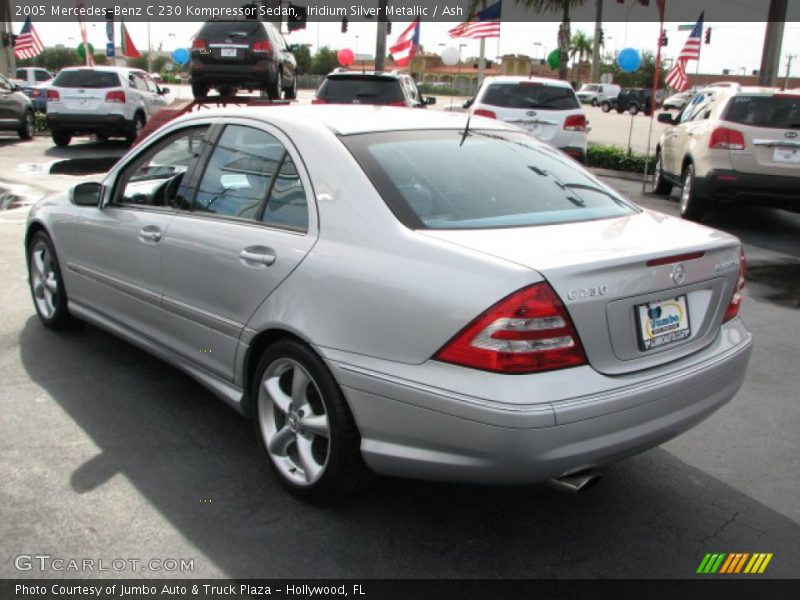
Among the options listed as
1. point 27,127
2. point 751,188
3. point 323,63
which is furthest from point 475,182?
point 323,63

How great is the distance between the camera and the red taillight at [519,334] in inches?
103

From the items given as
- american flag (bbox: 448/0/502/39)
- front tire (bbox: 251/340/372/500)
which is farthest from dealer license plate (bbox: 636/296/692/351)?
american flag (bbox: 448/0/502/39)

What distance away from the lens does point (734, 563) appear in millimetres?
2980

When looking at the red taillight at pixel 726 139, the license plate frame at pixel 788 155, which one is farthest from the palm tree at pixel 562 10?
the license plate frame at pixel 788 155

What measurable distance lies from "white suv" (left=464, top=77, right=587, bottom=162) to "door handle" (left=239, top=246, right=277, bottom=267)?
9.61 metres

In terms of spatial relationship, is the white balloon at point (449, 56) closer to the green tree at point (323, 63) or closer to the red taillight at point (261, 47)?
the red taillight at point (261, 47)

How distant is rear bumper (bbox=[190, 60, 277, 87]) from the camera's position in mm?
16297

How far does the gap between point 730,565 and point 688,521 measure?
31 centimetres

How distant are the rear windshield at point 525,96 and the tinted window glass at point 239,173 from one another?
9345mm

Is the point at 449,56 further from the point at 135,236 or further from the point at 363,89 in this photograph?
the point at 135,236

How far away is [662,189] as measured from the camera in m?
12.9

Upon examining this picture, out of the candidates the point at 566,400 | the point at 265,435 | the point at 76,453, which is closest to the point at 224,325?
the point at 265,435

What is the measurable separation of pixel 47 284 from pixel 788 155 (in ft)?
25.7

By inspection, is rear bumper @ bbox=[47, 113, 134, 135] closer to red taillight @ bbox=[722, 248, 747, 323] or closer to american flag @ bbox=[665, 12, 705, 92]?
american flag @ bbox=[665, 12, 705, 92]
